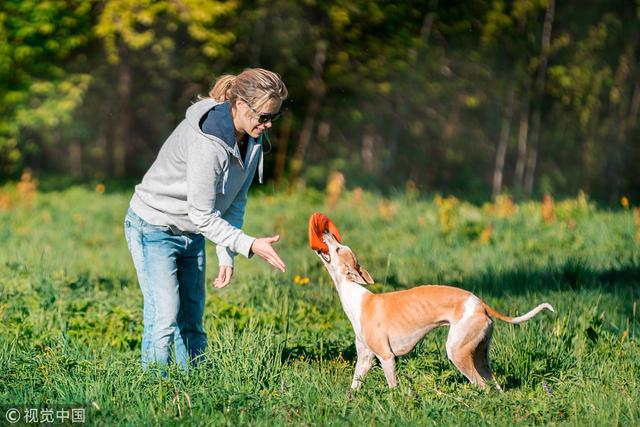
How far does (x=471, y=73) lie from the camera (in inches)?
938

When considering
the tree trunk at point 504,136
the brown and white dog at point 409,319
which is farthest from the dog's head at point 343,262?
the tree trunk at point 504,136

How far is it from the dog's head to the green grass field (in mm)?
565

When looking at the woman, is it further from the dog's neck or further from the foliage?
the foliage

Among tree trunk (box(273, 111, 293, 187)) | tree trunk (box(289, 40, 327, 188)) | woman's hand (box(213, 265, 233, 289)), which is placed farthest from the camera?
tree trunk (box(289, 40, 327, 188))

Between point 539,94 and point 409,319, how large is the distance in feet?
68.8

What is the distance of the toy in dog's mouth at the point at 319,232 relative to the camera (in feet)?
13.8

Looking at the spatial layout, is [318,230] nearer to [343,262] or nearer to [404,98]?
[343,262]

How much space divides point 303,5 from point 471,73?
258 inches

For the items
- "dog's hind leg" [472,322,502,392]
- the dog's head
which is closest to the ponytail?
the dog's head

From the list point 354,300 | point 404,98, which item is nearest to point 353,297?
point 354,300

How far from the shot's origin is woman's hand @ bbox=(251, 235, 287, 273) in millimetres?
4168

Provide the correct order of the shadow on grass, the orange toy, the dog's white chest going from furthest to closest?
the shadow on grass
the dog's white chest
the orange toy

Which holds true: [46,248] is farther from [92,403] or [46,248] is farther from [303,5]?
[303,5]

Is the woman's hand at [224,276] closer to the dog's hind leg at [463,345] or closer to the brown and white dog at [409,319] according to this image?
the brown and white dog at [409,319]
